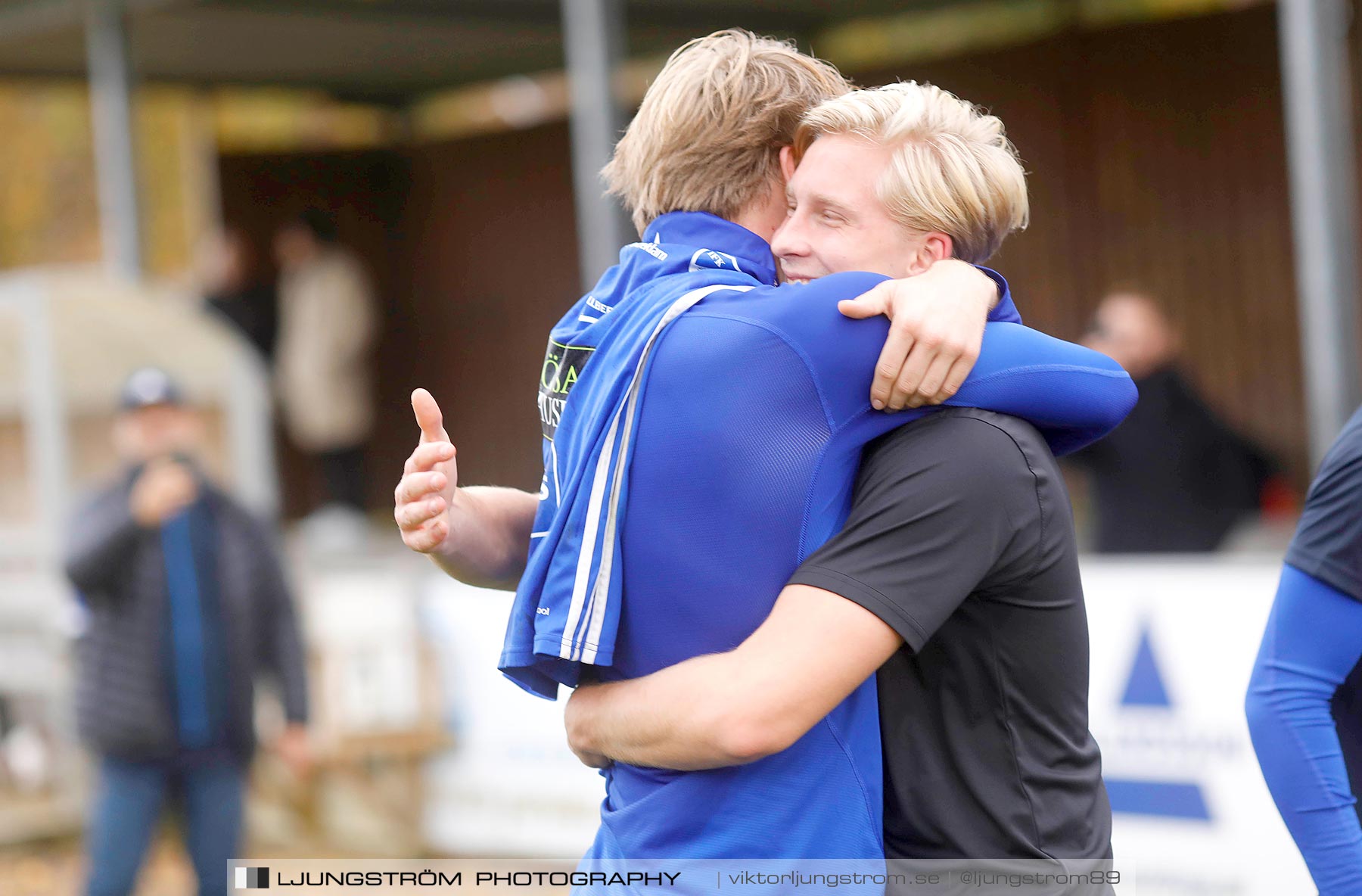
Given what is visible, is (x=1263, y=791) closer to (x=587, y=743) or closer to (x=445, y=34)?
(x=587, y=743)

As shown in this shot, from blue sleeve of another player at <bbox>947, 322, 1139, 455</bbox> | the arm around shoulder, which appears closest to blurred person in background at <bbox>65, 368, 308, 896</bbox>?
the arm around shoulder

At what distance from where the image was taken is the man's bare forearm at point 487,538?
2.10m

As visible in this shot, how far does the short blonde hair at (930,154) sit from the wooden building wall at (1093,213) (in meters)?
8.02

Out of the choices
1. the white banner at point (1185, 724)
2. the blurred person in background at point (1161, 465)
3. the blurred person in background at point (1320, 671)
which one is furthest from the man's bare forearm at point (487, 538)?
the blurred person in background at point (1161, 465)

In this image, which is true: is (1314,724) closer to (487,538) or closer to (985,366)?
(985,366)

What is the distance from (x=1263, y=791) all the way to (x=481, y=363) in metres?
9.07

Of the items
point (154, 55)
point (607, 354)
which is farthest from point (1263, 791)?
point (154, 55)

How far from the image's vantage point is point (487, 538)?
2.15 metres

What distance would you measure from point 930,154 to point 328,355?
9.52 metres

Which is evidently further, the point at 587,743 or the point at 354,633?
the point at 354,633

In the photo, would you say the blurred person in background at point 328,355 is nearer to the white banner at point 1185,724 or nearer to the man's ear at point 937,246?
the white banner at point 1185,724

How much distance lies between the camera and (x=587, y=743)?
1.86 metres

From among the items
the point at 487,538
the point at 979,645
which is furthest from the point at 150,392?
the point at 979,645

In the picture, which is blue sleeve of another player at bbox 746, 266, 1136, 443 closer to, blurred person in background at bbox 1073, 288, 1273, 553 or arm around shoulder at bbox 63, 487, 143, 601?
arm around shoulder at bbox 63, 487, 143, 601
